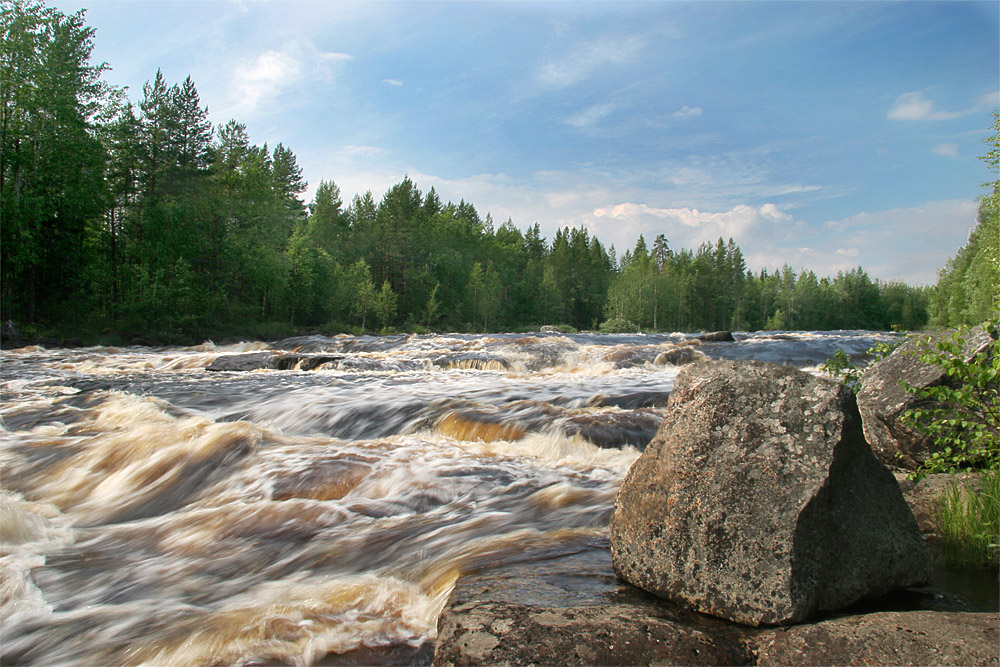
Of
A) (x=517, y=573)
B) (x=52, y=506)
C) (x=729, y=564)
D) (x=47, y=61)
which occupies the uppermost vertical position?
(x=47, y=61)

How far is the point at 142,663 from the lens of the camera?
328cm

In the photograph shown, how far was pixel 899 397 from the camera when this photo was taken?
510 cm

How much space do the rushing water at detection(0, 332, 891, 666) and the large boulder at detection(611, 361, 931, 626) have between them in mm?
1499

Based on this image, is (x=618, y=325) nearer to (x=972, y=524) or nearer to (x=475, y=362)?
(x=475, y=362)

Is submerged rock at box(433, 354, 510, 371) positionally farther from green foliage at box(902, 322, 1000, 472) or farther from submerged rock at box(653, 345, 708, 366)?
green foliage at box(902, 322, 1000, 472)

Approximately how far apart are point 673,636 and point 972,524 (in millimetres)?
2992

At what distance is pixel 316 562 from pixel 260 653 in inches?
48.2

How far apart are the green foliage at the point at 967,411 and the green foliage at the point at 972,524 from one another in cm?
21

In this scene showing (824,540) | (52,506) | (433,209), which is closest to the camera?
(824,540)

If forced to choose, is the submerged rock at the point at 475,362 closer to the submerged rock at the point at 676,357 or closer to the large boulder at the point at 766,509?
the submerged rock at the point at 676,357

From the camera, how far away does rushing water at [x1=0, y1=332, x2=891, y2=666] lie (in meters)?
3.58

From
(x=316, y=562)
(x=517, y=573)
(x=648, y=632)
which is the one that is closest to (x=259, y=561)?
(x=316, y=562)

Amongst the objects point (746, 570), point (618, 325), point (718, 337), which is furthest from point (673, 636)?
point (618, 325)

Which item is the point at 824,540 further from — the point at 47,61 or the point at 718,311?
the point at 718,311
